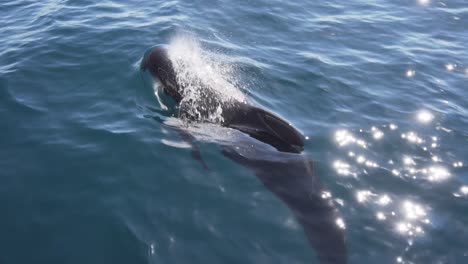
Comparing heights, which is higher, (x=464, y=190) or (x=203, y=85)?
(x=203, y=85)

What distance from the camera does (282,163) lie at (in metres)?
10.2

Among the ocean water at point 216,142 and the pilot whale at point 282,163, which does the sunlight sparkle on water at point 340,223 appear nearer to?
the pilot whale at point 282,163

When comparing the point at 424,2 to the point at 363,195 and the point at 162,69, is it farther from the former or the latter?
the point at 363,195

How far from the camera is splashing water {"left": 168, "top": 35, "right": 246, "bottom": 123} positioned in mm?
11680

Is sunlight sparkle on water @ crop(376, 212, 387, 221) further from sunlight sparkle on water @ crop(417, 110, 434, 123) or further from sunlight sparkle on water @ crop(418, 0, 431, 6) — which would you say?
sunlight sparkle on water @ crop(418, 0, 431, 6)

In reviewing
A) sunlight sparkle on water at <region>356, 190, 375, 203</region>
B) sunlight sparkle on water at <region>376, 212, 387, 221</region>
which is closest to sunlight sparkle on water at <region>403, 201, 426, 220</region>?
sunlight sparkle on water at <region>376, 212, 387, 221</region>

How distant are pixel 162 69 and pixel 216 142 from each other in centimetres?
336

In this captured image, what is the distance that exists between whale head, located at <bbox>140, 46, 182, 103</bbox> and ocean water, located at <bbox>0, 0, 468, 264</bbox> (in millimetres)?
476

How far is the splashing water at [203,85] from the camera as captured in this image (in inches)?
460

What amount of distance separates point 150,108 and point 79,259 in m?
5.47

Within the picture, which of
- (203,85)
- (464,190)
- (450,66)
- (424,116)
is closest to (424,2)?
(450,66)

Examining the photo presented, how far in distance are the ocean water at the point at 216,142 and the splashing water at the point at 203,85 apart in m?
0.22

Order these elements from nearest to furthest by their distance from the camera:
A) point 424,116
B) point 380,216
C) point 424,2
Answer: point 380,216 < point 424,116 < point 424,2

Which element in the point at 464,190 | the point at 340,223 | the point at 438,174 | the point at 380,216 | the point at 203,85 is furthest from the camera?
the point at 203,85
